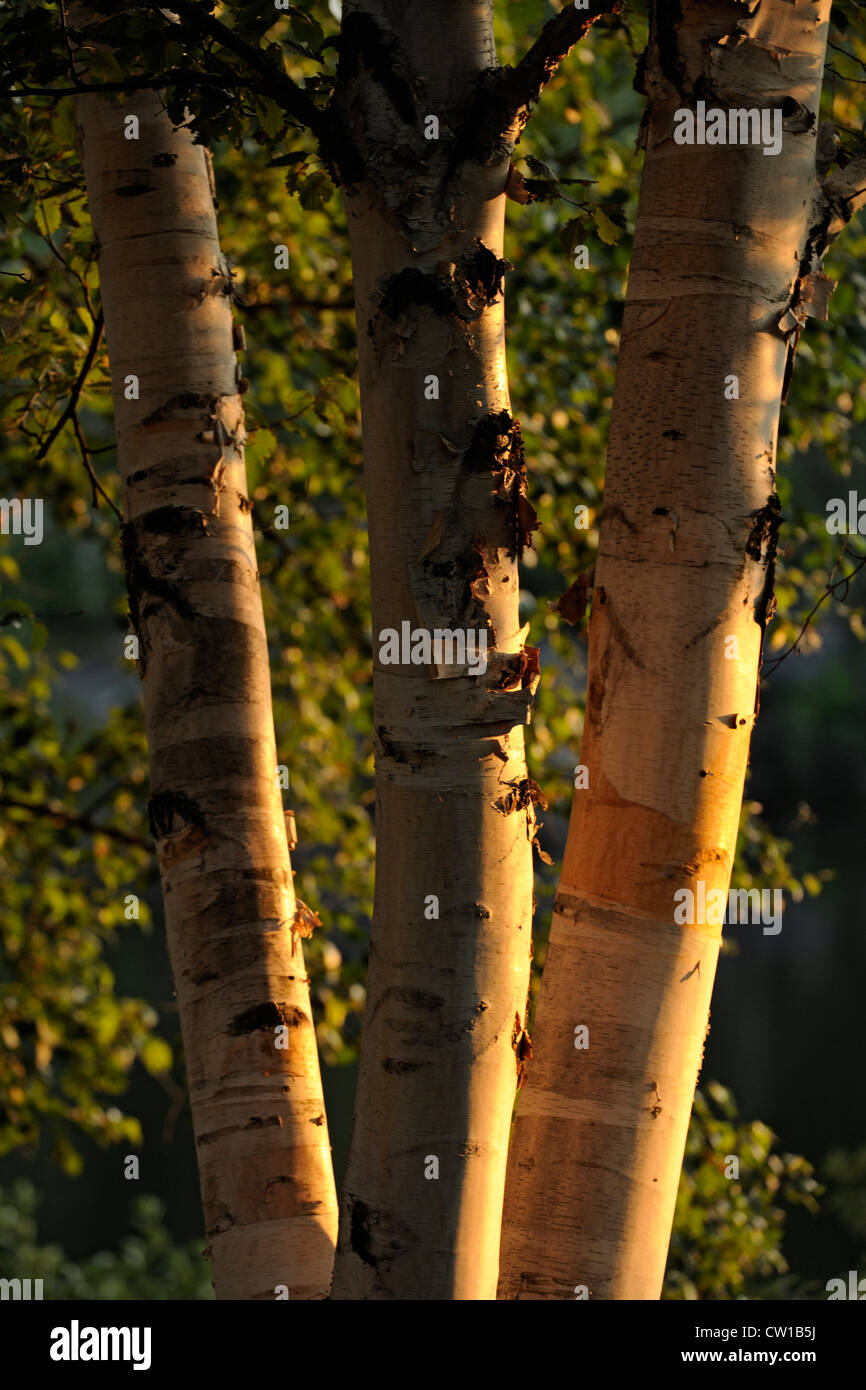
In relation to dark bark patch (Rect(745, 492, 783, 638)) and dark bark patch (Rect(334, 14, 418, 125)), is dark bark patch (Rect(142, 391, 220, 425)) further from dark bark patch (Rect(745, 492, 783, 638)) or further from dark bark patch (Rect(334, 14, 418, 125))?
dark bark patch (Rect(745, 492, 783, 638))

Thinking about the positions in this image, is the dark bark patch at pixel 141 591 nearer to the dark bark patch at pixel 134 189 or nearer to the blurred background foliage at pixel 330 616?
the dark bark patch at pixel 134 189

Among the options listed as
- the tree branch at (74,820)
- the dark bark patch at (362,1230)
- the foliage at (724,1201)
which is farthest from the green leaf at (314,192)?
the foliage at (724,1201)

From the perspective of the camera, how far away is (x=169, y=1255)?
7.78 meters

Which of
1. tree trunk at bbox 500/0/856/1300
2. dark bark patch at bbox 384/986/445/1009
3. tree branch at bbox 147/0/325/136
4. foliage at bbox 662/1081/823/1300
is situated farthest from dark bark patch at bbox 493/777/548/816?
foliage at bbox 662/1081/823/1300

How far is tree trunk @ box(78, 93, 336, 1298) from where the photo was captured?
1658mm

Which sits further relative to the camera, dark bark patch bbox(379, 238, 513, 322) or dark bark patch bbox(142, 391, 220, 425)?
dark bark patch bbox(142, 391, 220, 425)

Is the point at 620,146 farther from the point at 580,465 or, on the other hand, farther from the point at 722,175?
the point at 722,175

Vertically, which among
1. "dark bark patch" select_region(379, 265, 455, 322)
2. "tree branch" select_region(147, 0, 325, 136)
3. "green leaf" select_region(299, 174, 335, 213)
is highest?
"green leaf" select_region(299, 174, 335, 213)

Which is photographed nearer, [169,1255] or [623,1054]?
[623,1054]

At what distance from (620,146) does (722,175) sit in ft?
10.4

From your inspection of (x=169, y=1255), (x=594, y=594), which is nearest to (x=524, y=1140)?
(x=594, y=594)

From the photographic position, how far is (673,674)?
1546 mm

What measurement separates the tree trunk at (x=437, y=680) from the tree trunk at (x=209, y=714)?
227mm
